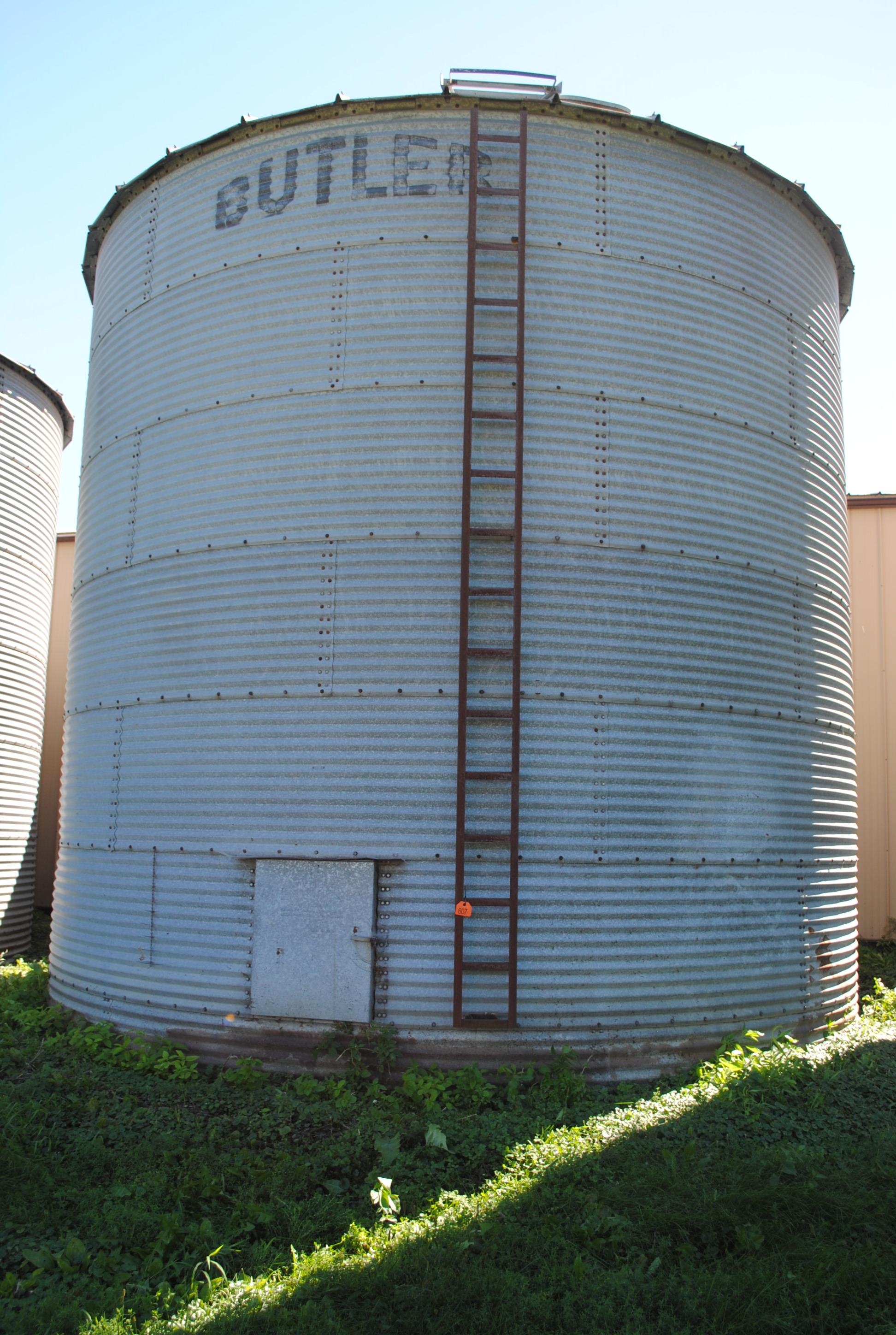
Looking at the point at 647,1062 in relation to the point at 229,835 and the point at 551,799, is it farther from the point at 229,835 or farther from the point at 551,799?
the point at 229,835

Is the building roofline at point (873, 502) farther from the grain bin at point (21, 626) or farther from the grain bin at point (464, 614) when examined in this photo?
the grain bin at point (21, 626)

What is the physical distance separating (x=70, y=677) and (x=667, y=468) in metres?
5.72

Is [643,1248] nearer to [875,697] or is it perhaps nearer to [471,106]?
[471,106]

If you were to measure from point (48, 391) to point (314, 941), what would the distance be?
1010 cm

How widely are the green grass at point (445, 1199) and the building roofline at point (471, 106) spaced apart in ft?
23.0

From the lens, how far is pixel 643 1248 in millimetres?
4617

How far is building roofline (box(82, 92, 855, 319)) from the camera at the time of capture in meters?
7.51

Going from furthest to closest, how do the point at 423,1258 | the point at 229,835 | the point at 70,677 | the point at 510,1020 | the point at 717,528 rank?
the point at 70,677, the point at 717,528, the point at 229,835, the point at 510,1020, the point at 423,1258

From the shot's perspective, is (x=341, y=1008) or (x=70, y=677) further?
(x=70, y=677)

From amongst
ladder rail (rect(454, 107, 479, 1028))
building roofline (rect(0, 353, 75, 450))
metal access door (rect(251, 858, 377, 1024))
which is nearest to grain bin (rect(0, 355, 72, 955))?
building roofline (rect(0, 353, 75, 450))

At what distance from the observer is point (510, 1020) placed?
648 cm

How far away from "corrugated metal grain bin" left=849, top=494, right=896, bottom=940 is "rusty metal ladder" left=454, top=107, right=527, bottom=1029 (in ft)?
28.2

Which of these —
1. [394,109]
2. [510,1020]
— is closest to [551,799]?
[510,1020]

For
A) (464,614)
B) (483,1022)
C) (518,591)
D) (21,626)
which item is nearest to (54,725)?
(21,626)
